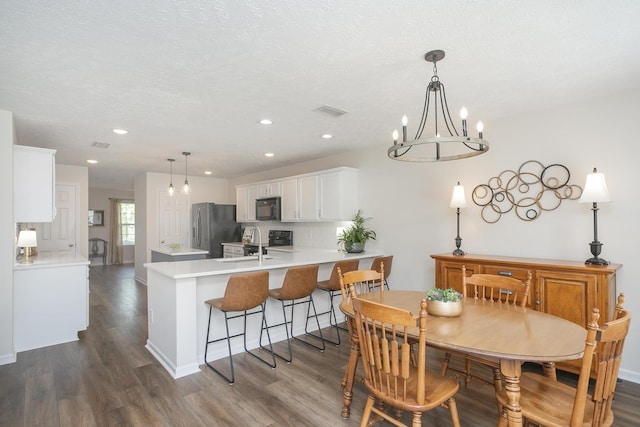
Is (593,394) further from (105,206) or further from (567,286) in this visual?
(105,206)

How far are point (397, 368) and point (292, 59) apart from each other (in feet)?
6.72

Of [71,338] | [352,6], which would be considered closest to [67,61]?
[352,6]

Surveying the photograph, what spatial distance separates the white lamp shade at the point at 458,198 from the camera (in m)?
3.76

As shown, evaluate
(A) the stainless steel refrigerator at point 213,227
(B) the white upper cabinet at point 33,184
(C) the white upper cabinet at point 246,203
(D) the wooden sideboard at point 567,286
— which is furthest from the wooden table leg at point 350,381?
(A) the stainless steel refrigerator at point 213,227

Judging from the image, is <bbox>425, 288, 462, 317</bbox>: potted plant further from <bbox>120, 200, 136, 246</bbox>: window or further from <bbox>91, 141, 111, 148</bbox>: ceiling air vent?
<bbox>120, 200, 136, 246</bbox>: window

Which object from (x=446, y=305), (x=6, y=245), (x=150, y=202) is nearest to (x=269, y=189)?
(x=150, y=202)

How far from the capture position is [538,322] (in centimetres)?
211

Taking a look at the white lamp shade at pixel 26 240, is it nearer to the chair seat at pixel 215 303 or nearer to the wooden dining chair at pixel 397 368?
the chair seat at pixel 215 303

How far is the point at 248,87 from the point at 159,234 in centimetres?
566

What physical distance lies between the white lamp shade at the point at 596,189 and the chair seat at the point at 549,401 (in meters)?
1.70

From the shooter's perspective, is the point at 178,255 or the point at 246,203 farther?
the point at 246,203

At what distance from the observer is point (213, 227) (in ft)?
24.2

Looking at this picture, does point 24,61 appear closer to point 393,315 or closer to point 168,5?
point 168,5

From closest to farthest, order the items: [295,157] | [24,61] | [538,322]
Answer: [538,322] → [24,61] → [295,157]
